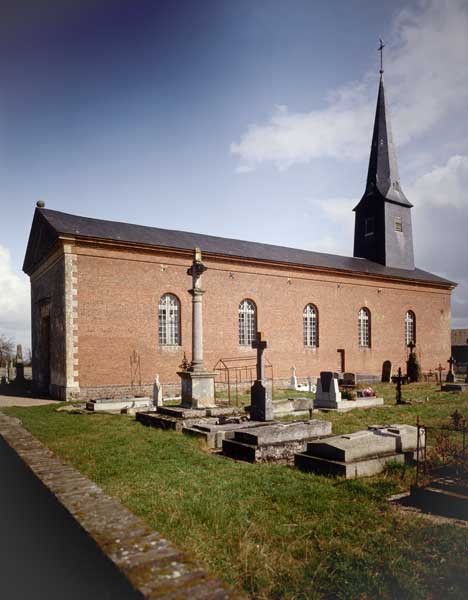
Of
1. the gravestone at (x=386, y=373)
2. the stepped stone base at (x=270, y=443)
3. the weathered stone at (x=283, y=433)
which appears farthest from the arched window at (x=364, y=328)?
the stepped stone base at (x=270, y=443)

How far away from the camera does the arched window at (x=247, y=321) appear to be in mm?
22656

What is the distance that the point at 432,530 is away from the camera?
14.8 ft

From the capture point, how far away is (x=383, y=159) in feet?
101

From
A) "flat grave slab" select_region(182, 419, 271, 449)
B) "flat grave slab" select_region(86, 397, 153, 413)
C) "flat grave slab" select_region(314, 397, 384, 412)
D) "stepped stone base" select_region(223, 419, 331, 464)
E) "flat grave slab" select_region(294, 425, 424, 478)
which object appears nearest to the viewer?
"flat grave slab" select_region(294, 425, 424, 478)

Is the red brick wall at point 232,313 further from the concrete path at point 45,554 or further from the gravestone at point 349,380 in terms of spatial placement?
the concrete path at point 45,554

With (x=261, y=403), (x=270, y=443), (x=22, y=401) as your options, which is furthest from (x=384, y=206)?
(x=270, y=443)

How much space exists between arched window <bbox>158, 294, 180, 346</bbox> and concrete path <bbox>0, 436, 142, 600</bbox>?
1624 centimetres

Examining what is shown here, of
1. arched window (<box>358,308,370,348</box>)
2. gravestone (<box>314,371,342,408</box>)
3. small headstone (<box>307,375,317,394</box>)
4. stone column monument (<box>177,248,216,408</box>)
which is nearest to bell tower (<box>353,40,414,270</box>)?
arched window (<box>358,308,370,348</box>)

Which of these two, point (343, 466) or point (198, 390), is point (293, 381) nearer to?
point (198, 390)

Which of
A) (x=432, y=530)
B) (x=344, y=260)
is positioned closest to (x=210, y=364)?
(x=344, y=260)

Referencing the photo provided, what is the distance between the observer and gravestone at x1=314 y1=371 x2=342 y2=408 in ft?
47.4

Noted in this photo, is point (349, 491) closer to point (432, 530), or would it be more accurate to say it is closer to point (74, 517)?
point (432, 530)

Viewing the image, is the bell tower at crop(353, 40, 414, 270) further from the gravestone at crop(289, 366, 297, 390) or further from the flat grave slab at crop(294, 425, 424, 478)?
the flat grave slab at crop(294, 425, 424, 478)

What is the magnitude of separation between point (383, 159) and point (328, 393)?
72.2ft
